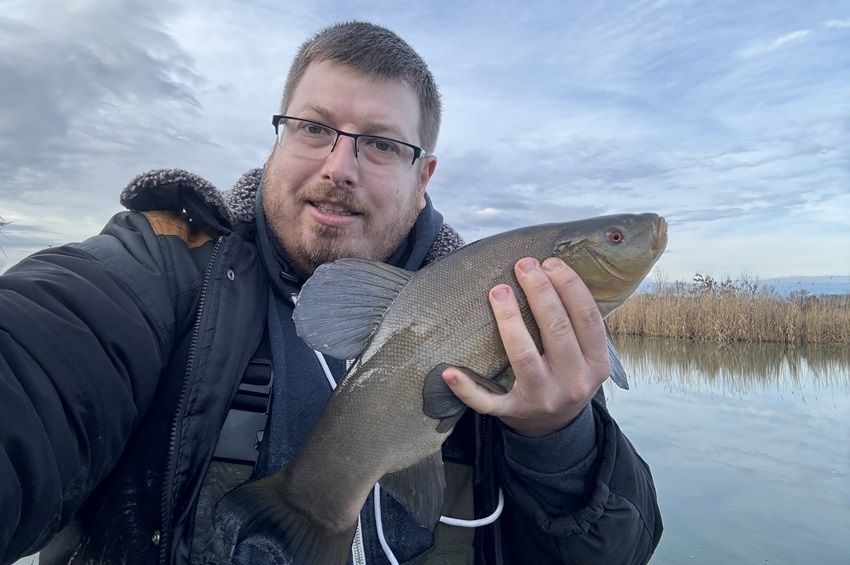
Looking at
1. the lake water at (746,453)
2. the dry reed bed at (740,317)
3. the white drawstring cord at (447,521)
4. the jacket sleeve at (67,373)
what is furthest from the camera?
the dry reed bed at (740,317)

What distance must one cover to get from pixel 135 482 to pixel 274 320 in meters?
0.69

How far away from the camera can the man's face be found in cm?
224

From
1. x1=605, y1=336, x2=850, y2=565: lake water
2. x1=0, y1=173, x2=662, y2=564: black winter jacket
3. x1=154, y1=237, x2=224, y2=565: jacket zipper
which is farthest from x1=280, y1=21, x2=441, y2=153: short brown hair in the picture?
x1=605, y1=336, x2=850, y2=565: lake water

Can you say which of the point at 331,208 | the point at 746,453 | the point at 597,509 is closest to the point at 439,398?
the point at 597,509

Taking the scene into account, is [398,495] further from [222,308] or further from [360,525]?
[222,308]

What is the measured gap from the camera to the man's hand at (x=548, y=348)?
5.29 feet

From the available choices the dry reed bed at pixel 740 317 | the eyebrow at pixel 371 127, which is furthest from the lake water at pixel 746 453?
the eyebrow at pixel 371 127

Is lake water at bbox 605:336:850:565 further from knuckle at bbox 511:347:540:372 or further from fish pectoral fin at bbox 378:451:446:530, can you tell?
knuckle at bbox 511:347:540:372

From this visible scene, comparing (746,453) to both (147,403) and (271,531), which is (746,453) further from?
(147,403)

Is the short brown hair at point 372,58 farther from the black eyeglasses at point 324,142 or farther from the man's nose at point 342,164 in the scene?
the man's nose at point 342,164

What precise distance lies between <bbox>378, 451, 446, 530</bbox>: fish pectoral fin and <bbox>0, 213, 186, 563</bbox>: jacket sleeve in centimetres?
76

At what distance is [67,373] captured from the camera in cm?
138

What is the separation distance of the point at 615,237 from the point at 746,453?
6.65m

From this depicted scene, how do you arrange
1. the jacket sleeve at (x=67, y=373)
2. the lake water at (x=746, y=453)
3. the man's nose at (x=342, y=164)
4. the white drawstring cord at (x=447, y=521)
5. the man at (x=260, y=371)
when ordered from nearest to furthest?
1. the jacket sleeve at (x=67, y=373)
2. the man at (x=260, y=371)
3. the white drawstring cord at (x=447, y=521)
4. the man's nose at (x=342, y=164)
5. the lake water at (x=746, y=453)
